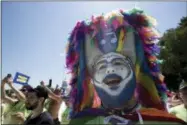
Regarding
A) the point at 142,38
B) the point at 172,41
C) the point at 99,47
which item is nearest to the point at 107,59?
the point at 99,47

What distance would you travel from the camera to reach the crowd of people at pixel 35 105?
134 inches

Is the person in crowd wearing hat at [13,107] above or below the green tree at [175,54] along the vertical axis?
below

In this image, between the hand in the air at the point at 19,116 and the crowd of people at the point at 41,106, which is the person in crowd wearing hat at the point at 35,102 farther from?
the hand in the air at the point at 19,116

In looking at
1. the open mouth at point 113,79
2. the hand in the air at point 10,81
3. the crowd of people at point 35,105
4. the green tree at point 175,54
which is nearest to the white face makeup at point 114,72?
the open mouth at point 113,79

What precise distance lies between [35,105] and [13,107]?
96 centimetres

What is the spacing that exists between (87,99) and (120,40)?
669 millimetres

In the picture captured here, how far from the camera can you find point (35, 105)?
3.46 m

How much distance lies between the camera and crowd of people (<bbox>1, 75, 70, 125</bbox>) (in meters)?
3.41

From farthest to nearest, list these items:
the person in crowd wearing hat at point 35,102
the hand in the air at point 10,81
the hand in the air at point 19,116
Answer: the hand in the air at point 10,81 → the hand in the air at point 19,116 → the person in crowd wearing hat at point 35,102

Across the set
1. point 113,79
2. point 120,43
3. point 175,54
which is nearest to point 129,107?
point 113,79

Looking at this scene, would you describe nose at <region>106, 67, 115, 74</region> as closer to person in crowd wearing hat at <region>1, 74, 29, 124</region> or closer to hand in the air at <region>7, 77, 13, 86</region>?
person in crowd wearing hat at <region>1, 74, 29, 124</region>

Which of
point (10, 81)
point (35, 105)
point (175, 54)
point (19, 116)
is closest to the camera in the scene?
point (35, 105)

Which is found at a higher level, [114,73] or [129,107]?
[114,73]

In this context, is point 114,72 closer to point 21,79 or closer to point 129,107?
point 129,107
